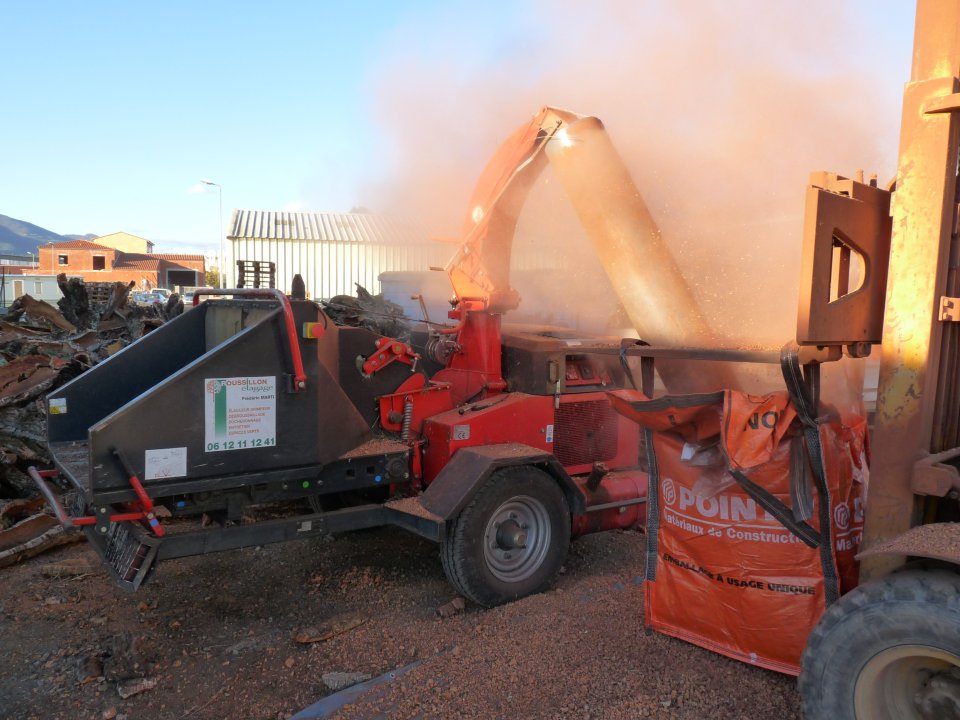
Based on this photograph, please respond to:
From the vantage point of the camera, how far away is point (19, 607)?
14.5 feet

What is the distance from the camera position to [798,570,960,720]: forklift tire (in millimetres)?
2301

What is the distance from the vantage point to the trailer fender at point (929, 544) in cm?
226

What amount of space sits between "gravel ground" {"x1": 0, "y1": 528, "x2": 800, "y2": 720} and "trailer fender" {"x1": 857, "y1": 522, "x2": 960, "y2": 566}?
1038 mm

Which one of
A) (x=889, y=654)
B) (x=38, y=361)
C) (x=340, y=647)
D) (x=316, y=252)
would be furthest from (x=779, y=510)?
(x=316, y=252)

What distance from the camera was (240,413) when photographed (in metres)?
3.85

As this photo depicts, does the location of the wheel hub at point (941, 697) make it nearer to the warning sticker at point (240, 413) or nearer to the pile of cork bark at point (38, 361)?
the warning sticker at point (240, 413)

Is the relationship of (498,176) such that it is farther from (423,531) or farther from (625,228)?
(423,531)

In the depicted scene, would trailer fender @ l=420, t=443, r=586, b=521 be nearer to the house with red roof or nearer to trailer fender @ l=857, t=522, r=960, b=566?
trailer fender @ l=857, t=522, r=960, b=566

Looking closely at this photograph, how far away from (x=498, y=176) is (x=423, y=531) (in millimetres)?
2594

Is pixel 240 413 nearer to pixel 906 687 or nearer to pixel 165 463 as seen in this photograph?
pixel 165 463

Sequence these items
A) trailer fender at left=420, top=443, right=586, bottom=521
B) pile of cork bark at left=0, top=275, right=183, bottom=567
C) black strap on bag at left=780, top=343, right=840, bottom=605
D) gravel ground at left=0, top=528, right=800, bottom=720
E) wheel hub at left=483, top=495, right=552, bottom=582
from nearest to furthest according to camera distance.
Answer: black strap on bag at left=780, top=343, right=840, bottom=605, gravel ground at left=0, top=528, right=800, bottom=720, trailer fender at left=420, top=443, right=586, bottom=521, wheel hub at left=483, top=495, right=552, bottom=582, pile of cork bark at left=0, top=275, right=183, bottom=567

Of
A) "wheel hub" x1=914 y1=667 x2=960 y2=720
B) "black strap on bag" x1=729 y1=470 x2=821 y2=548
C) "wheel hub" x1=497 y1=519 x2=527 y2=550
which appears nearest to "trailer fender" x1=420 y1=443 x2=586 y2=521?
"wheel hub" x1=497 y1=519 x2=527 y2=550

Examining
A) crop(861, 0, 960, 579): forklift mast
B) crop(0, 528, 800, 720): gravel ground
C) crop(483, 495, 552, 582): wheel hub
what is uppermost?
crop(861, 0, 960, 579): forklift mast

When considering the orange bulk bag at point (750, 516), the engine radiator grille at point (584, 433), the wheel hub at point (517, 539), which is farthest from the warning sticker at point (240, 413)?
the engine radiator grille at point (584, 433)
